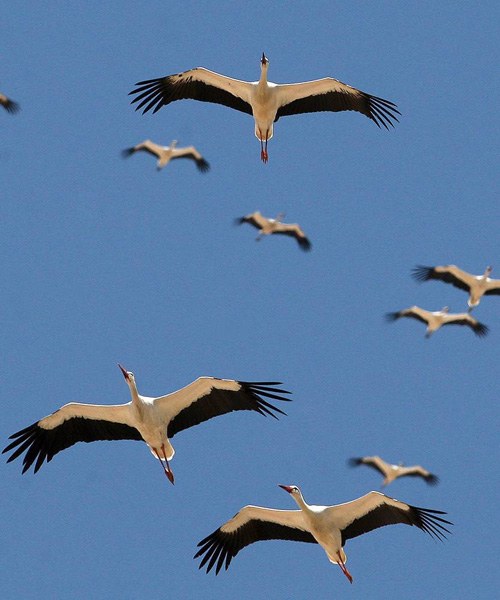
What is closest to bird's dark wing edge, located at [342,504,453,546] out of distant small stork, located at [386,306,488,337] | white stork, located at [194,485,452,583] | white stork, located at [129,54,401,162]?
white stork, located at [194,485,452,583]

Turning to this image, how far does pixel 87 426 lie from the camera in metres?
16.9

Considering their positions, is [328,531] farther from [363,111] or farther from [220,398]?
[363,111]

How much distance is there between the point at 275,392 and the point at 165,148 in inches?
581

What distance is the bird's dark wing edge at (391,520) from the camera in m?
15.4

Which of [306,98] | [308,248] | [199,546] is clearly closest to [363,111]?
[306,98]

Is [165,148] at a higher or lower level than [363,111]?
higher

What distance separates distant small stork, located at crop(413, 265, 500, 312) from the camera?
25234 millimetres

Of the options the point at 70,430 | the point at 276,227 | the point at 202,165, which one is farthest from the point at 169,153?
the point at 70,430

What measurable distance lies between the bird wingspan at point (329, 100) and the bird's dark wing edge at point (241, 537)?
6.39 meters

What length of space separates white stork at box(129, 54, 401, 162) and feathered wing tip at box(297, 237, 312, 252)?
877 cm

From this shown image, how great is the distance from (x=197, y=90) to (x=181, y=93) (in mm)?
259

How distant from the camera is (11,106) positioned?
26250 millimetres

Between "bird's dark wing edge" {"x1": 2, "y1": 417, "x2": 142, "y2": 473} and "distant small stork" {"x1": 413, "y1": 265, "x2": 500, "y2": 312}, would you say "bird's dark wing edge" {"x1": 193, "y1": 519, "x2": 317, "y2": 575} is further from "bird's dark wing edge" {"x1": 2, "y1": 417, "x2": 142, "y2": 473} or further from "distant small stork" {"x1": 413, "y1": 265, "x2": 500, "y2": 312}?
"distant small stork" {"x1": 413, "y1": 265, "x2": 500, "y2": 312}

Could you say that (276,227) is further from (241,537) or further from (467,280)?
(241,537)
